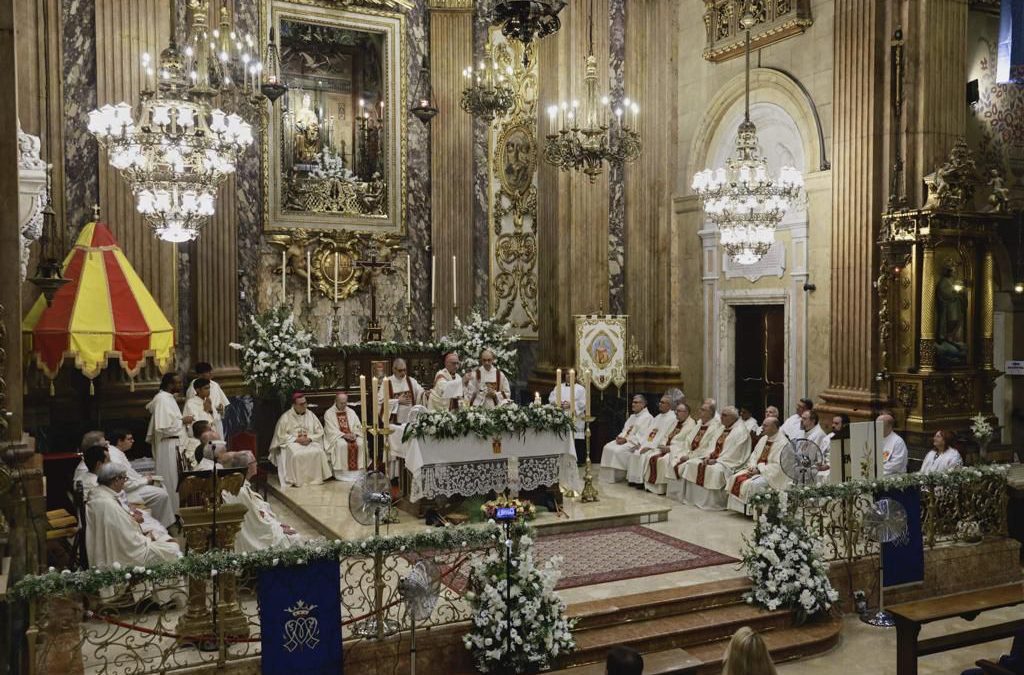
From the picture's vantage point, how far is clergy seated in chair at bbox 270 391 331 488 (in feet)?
40.1

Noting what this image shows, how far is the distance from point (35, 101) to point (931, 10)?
10.6 metres

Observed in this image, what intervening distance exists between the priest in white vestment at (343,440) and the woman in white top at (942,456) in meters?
7.25

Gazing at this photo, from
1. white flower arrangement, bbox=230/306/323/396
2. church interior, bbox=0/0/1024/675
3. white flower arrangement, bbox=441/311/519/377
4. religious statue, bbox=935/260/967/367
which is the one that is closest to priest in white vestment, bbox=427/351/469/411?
church interior, bbox=0/0/1024/675

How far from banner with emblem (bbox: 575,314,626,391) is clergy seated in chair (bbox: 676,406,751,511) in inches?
94.0

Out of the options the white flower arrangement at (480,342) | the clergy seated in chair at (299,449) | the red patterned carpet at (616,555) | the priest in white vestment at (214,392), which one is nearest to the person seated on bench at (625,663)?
the red patterned carpet at (616,555)

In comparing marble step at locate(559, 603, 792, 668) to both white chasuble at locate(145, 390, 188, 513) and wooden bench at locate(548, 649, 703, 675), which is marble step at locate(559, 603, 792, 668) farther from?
white chasuble at locate(145, 390, 188, 513)

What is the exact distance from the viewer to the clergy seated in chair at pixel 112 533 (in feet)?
23.5

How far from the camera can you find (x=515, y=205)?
16.1 metres

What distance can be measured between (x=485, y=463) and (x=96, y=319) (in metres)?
4.58

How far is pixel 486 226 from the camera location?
1619cm

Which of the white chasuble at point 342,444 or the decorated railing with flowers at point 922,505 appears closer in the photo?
the decorated railing with flowers at point 922,505

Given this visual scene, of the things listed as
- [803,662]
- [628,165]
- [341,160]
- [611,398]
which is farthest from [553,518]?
[341,160]

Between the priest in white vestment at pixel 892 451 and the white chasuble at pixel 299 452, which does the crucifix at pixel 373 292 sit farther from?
the priest in white vestment at pixel 892 451

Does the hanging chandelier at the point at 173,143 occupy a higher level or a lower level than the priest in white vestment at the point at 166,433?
higher
